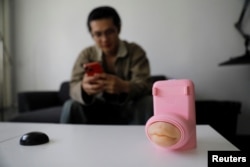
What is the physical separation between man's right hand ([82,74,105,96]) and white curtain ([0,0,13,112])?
1.38 meters

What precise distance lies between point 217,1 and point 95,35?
1134 mm

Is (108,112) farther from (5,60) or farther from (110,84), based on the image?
(5,60)

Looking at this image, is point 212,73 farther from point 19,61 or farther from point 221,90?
point 19,61

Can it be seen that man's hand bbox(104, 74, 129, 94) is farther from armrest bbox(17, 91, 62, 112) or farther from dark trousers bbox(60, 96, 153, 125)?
armrest bbox(17, 91, 62, 112)

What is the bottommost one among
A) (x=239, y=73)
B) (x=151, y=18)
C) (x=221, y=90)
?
(x=221, y=90)

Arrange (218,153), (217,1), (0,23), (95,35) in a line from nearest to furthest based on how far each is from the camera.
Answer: (218,153), (95,35), (217,1), (0,23)

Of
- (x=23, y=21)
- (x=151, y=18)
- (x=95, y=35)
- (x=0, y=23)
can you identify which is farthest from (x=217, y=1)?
(x=0, y=23)

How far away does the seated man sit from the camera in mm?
957

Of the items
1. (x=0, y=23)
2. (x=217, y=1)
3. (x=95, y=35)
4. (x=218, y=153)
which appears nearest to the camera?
(x=218, y=153)

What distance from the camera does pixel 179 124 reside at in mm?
451

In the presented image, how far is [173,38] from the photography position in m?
1.86

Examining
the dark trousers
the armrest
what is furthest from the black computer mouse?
the armrest

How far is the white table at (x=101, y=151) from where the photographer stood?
441mm

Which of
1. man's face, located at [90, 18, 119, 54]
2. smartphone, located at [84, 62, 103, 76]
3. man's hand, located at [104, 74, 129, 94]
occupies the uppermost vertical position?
man's face, located at [90, 18, 119, 54]
